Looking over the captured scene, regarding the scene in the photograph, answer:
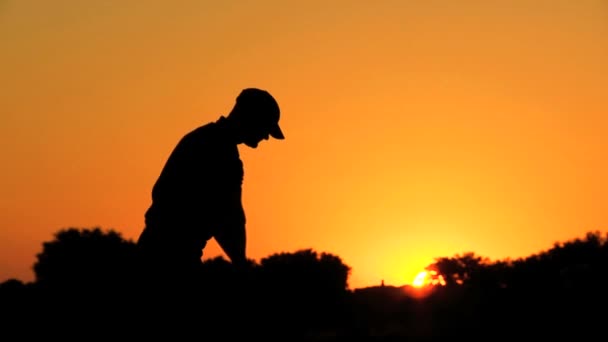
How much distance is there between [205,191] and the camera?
904cm

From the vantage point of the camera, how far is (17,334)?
3366cm

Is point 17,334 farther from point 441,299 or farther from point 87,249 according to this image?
point 87,249

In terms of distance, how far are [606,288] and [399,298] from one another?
37.6 metres

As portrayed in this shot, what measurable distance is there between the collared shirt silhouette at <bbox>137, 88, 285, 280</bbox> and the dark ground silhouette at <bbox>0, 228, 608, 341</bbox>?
0.23 meters

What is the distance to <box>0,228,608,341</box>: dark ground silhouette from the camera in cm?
883

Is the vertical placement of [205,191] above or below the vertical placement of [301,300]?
below

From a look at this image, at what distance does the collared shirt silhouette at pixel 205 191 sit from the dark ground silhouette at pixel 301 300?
8.9 inches

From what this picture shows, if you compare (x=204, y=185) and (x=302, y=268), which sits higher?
(x=302, y=268)

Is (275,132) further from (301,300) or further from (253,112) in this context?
(301,300)

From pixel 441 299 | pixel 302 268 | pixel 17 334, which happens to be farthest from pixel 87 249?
pixel 17 334

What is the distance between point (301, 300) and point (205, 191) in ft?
217

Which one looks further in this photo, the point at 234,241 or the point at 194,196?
the point at 234,241

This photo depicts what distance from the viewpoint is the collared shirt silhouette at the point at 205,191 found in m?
8.86

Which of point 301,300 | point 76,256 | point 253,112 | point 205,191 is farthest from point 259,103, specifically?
point 76,256
